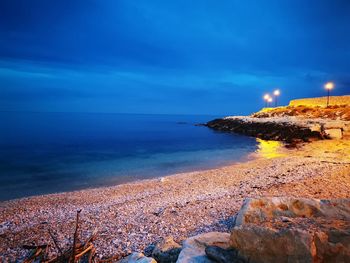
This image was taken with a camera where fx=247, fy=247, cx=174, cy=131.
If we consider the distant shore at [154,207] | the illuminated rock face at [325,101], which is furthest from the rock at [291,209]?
the illuminated rock face at [325,101]

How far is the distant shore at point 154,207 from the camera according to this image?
593 cm

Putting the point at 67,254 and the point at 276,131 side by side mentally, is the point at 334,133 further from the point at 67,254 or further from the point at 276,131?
the point at 67,254

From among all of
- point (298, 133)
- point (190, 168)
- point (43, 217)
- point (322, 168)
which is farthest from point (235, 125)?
point (43, 217)

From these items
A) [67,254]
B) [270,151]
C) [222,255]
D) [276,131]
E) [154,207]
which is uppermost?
[276,131]

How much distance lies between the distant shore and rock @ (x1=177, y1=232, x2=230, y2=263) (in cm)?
129

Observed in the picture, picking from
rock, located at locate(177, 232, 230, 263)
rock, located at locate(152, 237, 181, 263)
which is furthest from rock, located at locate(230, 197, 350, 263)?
rock, located at locate(152, 237, 181, 263)

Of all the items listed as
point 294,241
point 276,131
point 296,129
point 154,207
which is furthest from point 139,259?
point 276,131

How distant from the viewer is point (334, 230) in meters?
3.23

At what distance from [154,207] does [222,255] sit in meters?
4.84

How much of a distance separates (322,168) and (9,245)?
1321 cm

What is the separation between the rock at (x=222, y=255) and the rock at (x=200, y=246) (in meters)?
0.10

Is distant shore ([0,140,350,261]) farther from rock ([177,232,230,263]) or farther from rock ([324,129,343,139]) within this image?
rock ([324,129,343,139])

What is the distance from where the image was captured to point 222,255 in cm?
359

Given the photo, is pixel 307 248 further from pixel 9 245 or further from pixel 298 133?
pixel 298 133
